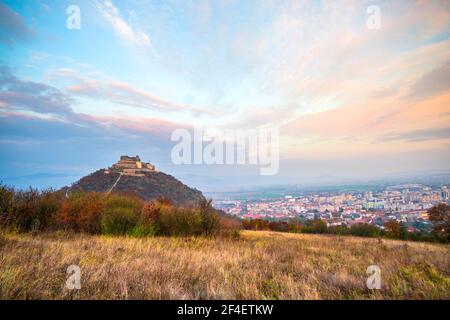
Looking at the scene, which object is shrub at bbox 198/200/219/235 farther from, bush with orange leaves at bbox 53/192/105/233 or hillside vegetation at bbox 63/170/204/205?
hillside vegetation at bbox 63/170/204/205

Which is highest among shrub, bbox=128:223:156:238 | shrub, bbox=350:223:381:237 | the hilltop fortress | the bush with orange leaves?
the hilltop fortress

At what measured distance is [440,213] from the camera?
72.7 feet

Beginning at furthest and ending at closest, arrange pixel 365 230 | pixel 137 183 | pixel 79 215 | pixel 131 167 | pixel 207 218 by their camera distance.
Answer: pixel 131 167, pixel 137 183, pixel 365 230, pixel 207 218, pixel 79 215

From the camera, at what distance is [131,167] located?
75562 millimetres

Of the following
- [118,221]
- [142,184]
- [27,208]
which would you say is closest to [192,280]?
[118,221]

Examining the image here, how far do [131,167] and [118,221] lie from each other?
2633 inches

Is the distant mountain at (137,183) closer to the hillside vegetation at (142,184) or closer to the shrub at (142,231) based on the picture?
the hillside vegetation at (142,184)

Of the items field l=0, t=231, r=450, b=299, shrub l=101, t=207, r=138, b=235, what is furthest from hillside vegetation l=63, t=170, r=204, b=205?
field l=0, t=231, r=450, b=299

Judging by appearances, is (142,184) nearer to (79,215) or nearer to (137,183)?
(137,183)

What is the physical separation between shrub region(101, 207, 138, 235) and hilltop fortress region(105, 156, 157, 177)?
52.5 metres

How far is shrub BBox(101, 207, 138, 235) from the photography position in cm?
1284

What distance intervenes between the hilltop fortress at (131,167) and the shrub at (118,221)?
52.5 meters
